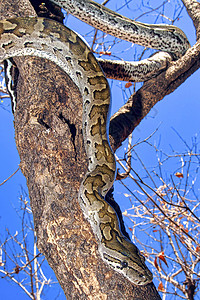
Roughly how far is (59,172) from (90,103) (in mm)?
1248

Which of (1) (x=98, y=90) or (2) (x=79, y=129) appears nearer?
(2) (x=79, y=129)

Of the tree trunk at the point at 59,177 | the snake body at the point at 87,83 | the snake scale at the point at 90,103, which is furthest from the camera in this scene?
the snake body at the point at 87,83

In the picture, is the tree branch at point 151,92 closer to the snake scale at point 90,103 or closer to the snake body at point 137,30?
the snake scale at point 90,103

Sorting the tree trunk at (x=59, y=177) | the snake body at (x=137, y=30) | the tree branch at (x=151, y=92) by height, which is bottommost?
the tree trunk at (x=59, y=177)

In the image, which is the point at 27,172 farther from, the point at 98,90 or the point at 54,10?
the point at 54,10

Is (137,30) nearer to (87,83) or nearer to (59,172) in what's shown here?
(87,83)

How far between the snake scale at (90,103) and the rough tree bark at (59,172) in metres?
0.18

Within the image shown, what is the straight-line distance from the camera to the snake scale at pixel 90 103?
7.84 feet

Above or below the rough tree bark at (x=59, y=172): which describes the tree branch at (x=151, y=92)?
above

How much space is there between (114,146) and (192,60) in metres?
2.14

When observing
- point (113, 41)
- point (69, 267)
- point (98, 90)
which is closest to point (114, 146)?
point (98, 90)

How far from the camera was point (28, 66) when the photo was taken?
3037 mm

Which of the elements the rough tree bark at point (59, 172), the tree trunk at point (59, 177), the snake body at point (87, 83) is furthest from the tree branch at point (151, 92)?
the tree trunk at point (59, 177)

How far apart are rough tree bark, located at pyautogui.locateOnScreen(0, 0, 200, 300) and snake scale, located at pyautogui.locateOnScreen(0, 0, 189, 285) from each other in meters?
0.18
